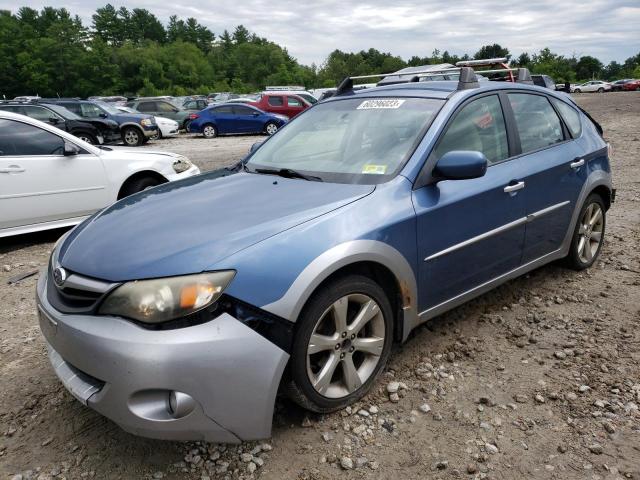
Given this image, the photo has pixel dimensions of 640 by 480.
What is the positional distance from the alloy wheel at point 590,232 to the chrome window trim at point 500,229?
19.3 inches

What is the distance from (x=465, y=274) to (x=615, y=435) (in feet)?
3.61

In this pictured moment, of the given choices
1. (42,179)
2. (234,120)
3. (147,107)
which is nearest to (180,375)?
(42,179)

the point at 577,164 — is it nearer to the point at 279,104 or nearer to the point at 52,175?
the point at 52,175

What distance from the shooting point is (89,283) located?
2182mm

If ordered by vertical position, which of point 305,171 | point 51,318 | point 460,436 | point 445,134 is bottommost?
point 460,436

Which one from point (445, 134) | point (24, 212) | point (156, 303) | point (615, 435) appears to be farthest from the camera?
point (24, 212)

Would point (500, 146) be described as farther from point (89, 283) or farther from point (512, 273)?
point (89, 283)

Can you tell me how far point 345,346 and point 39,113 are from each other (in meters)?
14.3

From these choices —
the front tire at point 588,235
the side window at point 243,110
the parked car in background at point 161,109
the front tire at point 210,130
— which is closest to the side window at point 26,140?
the front tire at point 588,235

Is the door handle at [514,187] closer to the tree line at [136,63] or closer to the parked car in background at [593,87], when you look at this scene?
the parked car in background at [593,87]

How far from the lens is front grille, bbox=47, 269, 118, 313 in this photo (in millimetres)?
2124

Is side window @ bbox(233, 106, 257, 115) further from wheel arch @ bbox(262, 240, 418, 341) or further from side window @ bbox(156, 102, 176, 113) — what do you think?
wheel arch @ bbox(262, 240, 418, 341)

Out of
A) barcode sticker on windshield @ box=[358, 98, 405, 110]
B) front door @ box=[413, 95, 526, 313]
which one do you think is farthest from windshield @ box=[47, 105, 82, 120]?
front door @ box=[413, 95, 526, 313]

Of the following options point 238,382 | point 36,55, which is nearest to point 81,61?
point 36,55
